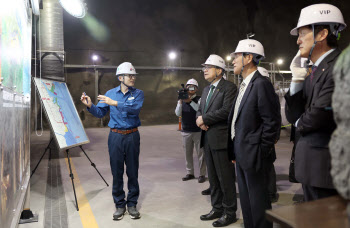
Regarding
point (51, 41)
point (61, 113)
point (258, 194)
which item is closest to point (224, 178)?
point (258, 194)

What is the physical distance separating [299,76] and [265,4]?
1873cm

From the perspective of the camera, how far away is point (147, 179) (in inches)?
228

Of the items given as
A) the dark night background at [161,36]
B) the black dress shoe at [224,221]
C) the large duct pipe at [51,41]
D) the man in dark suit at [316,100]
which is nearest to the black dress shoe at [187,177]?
the black dress shoe at [224,221]

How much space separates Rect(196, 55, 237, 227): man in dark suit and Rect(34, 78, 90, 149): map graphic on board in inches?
83.7

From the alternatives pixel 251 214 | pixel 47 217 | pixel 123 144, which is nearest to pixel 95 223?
pixel 47 217

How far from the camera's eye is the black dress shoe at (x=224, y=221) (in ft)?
11.3

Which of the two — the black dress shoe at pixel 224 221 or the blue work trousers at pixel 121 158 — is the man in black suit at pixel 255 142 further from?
the blue work trousers at pixel 121 158

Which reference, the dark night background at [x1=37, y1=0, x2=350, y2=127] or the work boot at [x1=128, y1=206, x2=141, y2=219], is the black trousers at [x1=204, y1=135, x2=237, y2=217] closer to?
the work boot at [x1=128, y1=206, x2=141, y2=219]

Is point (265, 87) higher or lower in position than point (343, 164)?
higher

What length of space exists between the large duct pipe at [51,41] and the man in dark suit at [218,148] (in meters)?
5.73

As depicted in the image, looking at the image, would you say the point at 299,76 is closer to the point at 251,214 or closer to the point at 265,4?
the point at 251,214

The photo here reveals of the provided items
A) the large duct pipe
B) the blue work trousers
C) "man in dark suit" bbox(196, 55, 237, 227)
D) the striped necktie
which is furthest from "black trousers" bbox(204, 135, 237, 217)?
the large duct pipe

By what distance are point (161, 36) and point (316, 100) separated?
1759cm

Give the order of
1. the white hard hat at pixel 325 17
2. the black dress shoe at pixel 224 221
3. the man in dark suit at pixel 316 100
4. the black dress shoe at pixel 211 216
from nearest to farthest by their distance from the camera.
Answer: the man in dark suit at pixel 316 100
the white hard hat at pixel 325 17
the black dress shoe at pixel 224 221
the black dress shoe at pixel 211 216
